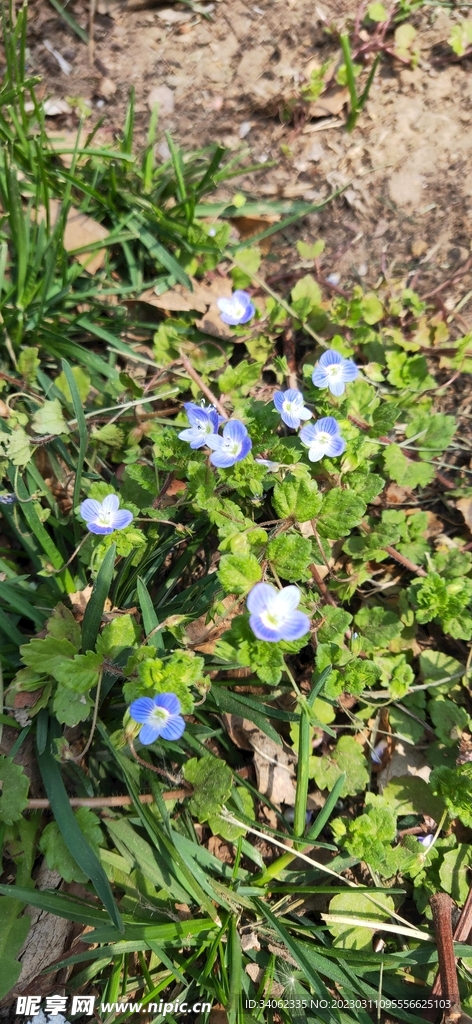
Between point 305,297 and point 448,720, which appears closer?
point 448,720

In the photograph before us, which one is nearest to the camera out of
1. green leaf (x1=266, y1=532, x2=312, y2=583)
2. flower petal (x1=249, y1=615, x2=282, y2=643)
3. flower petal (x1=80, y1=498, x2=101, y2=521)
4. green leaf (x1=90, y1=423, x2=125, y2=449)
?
flower petal (x1=249, y1=615, x2=282, y2=643)

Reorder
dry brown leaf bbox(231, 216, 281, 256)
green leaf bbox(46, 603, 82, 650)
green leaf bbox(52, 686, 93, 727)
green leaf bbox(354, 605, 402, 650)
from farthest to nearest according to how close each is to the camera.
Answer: dry brown leaf bbox(231, 216, 281, 256) → green leaf bbox(354, 605, 402, 650) → green leaf bbox(46, 603, 82, 650) → green leaf bbox(52, 686, 93, 727)

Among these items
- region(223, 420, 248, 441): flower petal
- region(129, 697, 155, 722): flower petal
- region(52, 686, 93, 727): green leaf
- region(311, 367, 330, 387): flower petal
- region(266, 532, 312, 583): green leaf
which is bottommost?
region(52, 686, 93, 727): green leaf

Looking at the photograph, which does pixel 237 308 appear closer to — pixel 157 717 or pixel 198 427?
pixel 198 427

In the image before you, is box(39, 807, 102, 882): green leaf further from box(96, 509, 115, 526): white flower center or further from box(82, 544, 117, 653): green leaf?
box(96, 509, 115, 526): white flower center

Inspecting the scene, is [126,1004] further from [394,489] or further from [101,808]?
[394,489]

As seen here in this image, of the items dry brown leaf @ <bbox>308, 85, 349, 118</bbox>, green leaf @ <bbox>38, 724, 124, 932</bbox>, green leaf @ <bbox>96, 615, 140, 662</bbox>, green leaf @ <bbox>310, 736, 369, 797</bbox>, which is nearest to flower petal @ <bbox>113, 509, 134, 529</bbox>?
green leaf @ <bbox>96, 615, 140, 662</bbox>

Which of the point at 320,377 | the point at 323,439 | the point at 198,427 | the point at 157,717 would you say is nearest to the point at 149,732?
the point at 157,717

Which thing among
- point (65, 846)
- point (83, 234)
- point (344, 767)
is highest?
point (83, 234)
